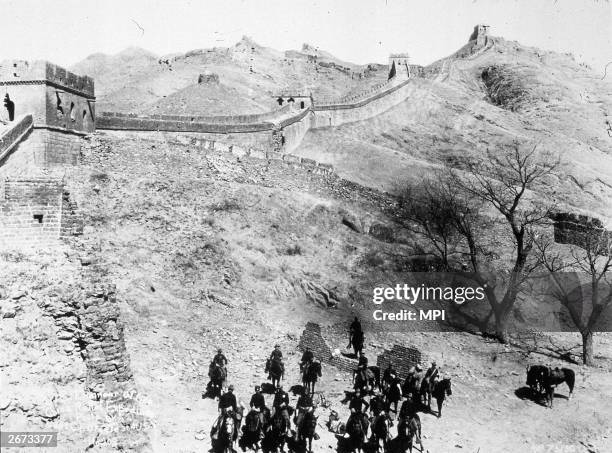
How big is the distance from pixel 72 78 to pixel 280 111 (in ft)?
56.1

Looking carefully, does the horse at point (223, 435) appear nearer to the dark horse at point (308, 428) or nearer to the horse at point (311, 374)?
the dark horse at point (308, 428)

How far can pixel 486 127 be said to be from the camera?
4625 cm

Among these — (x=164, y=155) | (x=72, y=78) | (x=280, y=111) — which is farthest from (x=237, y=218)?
(x=280, y=111)

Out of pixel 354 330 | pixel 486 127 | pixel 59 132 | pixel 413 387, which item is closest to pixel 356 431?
pixel 413 387

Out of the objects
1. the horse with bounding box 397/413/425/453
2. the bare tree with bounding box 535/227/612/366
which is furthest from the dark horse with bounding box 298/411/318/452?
the bare tree with bounding box 535/227/612/366

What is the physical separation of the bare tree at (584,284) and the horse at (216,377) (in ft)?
42.1

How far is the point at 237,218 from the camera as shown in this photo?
2223 cm

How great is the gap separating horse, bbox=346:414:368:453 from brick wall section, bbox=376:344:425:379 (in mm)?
5127

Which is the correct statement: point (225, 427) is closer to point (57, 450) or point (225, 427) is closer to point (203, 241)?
point (57, 450)

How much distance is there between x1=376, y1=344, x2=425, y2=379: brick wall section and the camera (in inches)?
641

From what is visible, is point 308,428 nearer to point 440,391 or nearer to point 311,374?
point 311,374

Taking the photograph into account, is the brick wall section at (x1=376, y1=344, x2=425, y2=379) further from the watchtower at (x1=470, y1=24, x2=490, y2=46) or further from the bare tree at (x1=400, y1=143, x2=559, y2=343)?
the watchtower at (x1=470, y1=24, x2=490, y2=46)

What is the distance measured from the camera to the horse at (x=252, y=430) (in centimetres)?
1099

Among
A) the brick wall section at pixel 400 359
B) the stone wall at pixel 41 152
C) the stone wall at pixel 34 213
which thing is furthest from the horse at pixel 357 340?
the stone wall at pixel 41 152
